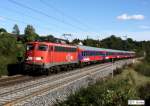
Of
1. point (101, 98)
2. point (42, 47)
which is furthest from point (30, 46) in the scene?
point (101, 98)

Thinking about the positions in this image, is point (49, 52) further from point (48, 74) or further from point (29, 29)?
point (29, 29)

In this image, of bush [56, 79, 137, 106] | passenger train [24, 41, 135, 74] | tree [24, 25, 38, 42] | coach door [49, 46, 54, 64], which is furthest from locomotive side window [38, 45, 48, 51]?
tree [24, 25, 38, 42]

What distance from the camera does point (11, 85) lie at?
24.0m

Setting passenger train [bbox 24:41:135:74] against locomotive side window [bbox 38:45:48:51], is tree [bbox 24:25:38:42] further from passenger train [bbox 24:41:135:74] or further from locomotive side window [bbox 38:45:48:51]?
locomotive side window [bbox 38:45:48:51]

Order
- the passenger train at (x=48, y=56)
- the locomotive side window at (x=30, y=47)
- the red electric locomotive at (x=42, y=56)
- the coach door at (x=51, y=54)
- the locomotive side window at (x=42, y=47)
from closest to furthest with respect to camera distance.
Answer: the red electric locomotive at (x=42, y=56) → the passenger train at (x=48, y=56) → the locomotive side window at (x=42, y=47) → the locomotive side window at (x=30, y=47) → the coach door at (x=51, y=54)

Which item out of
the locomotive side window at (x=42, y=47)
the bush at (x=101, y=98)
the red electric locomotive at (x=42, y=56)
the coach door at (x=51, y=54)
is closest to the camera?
the bush at (x=101, y=98)

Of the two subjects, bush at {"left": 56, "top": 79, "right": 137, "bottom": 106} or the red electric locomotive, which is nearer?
bush at {"left": 56, "top": 79, "right": 137, "bottom": 106}

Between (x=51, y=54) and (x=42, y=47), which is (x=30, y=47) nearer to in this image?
(x=42, y=47)

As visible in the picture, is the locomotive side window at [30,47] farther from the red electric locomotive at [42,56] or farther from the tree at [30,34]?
the tree at [30,34]

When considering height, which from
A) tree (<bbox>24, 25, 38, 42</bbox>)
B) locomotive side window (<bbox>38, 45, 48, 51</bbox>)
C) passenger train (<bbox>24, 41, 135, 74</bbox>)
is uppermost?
tree (<bbox>24, 25, 38, 42</bbox>)

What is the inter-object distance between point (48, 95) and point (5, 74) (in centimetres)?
1339

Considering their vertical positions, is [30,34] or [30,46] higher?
[30,34]

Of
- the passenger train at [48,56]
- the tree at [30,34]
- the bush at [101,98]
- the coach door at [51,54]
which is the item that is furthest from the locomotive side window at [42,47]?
the tree at [30,34]

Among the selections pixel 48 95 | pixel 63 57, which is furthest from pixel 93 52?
pixel 48 95
